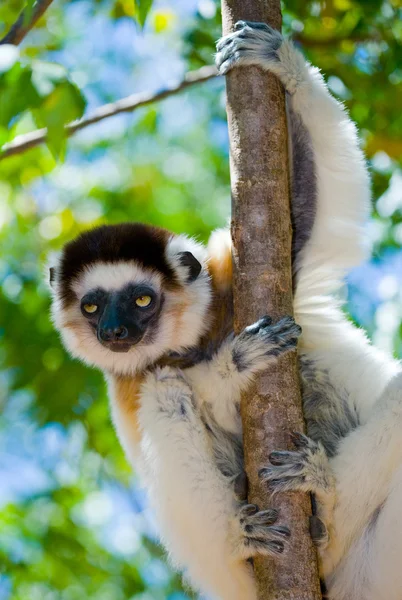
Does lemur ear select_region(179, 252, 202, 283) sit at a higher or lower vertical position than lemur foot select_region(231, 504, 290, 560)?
higher

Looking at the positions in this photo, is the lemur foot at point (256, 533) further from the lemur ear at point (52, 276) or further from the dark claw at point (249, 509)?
the lemur ear at point (52, 276)

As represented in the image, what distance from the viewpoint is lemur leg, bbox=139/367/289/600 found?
4133 millimetres

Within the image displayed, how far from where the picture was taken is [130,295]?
5.06 meters

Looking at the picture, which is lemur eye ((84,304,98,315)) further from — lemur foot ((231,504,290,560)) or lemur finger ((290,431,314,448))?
lemur finger ((290,431,314,448))

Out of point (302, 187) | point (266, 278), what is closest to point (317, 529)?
point (266, 278)

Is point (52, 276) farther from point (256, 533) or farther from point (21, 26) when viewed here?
point (256, 533)

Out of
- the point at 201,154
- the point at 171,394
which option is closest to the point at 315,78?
the point at 171,394

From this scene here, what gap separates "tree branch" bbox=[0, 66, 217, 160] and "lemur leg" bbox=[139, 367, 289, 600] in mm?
3013

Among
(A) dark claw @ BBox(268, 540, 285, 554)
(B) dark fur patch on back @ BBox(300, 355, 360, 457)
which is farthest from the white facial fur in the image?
(A) dark claw @ BBox(268, 540, 285, 554)

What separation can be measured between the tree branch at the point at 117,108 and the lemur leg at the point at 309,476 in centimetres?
380

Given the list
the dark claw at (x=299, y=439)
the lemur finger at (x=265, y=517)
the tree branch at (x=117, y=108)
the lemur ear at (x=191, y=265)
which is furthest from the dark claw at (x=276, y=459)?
the tree branch at (x=117, y=108)

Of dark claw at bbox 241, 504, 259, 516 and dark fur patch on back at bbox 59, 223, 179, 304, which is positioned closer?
dark claw at bbox 241, 504, 259, 516

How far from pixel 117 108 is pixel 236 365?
11.8 feet

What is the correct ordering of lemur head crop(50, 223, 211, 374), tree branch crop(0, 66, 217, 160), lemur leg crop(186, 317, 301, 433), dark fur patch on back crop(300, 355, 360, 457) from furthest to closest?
tree branch crop(0, 66, 217, 160)
lemur head crop(50, 223, 211, 374)
dark fur patch on back crop(300, 355, 360, 457)
lemur leg crop(186, 317, 301, 433)
